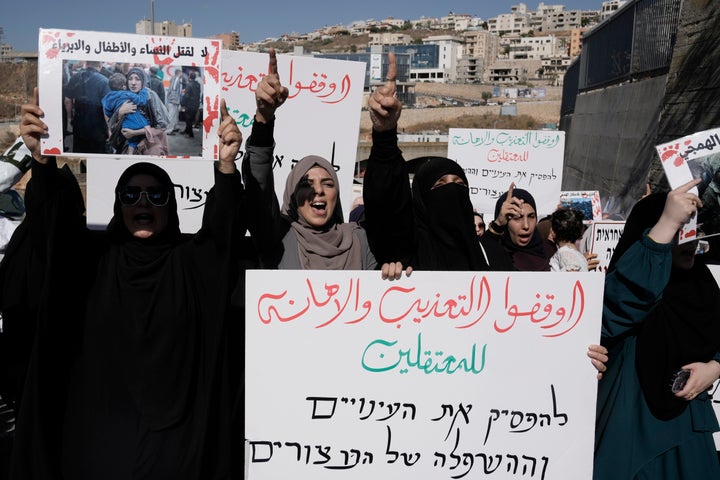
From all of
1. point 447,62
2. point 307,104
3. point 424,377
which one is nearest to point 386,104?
point 424,377

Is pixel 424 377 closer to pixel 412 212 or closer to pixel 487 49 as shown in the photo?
pixel 412 212

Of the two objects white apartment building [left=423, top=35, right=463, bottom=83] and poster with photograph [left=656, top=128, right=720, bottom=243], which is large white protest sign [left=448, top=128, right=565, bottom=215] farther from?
white apartment building [left=423, top=35, right=463, bottom=83]

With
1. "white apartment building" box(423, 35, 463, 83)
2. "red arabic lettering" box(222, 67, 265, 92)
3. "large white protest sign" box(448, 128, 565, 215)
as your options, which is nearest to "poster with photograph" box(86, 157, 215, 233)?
"red arabic lettering" box(222, 67, 265, 92)

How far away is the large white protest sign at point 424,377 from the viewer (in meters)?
2.14

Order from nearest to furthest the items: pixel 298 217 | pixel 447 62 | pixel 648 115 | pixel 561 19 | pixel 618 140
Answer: pixel 298 217
pixel 648 115
pixel 618 140
pixel 447 62
pixel 561 19

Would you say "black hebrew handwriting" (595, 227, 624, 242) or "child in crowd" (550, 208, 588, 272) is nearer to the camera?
"child in crowd" (550, 208, 588, 272)

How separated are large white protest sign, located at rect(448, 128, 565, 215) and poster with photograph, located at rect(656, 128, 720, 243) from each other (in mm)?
3998

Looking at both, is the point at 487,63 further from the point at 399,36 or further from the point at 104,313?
the point at 104,313

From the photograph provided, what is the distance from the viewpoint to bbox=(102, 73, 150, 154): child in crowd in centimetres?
237

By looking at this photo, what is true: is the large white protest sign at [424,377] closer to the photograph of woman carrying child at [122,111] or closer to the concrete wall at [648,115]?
the photograph of woman carrying child at [122,111]

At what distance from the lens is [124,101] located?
7.81ft

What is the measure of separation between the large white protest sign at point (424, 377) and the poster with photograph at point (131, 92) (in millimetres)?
753

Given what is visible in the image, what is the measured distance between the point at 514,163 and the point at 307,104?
3247 mm

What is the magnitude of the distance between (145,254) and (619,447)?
181cm
